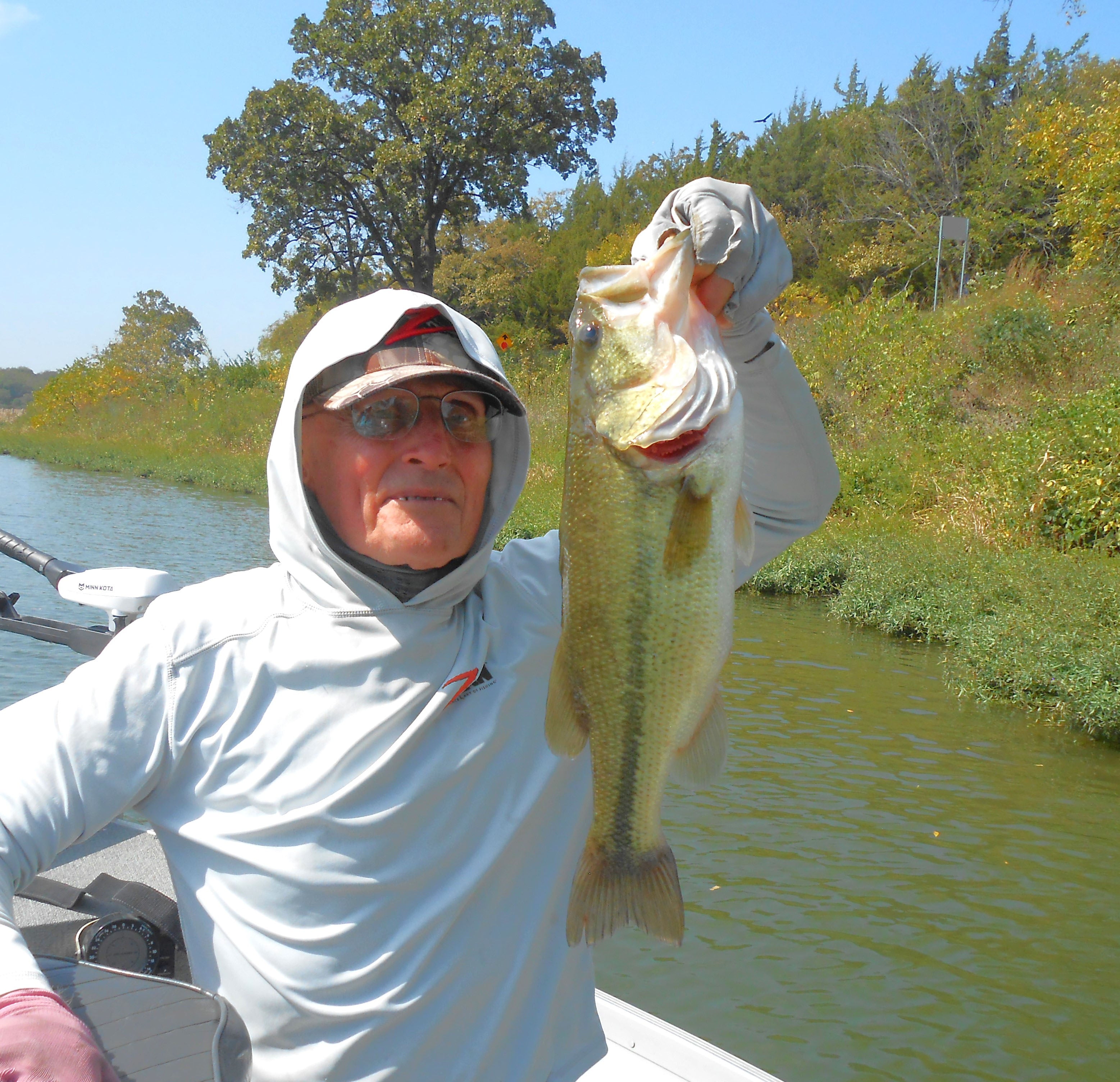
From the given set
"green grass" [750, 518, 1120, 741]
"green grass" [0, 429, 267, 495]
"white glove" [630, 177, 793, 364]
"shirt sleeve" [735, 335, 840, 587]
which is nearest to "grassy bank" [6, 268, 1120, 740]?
"green grass" [750, 518, 1120, 741]

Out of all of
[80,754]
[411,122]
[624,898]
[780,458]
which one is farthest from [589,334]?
[411,122]

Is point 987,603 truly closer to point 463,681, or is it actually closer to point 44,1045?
point 463,681

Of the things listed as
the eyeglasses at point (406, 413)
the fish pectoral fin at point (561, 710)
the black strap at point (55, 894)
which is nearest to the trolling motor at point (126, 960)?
the black strap at point (55, 894)

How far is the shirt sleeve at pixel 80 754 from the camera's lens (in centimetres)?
157

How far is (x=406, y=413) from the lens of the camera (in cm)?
182

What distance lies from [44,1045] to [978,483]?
53.2 feet

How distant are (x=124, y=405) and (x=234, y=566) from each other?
33403 millimetres

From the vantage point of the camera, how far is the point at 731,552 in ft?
5.53

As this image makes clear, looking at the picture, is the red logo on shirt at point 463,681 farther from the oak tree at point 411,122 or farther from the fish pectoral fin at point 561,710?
→ the oak tree at point 411,122

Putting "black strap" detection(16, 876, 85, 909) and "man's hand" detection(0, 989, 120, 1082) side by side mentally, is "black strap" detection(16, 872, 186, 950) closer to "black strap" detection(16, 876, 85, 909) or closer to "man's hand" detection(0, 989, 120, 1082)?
"black strap" detection(16, 876, 85, 909)

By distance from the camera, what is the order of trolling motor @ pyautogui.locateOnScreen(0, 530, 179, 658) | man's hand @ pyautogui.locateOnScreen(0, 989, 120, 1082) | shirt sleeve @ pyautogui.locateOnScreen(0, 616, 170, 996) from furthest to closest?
trolling motor @ pyautogui.locateOnScreen(0, 530, 179, 658) < shirt sleeve @ pyautogui.locateOnScreen(0, 616, 170, 996) < man's hand @ pyautogui.locateOnScreen(0, 989, 120, 1082)

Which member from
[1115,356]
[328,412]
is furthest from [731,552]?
[1115,356]

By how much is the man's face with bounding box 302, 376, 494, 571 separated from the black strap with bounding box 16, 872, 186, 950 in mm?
1042

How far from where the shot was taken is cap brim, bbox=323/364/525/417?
1779 mm
